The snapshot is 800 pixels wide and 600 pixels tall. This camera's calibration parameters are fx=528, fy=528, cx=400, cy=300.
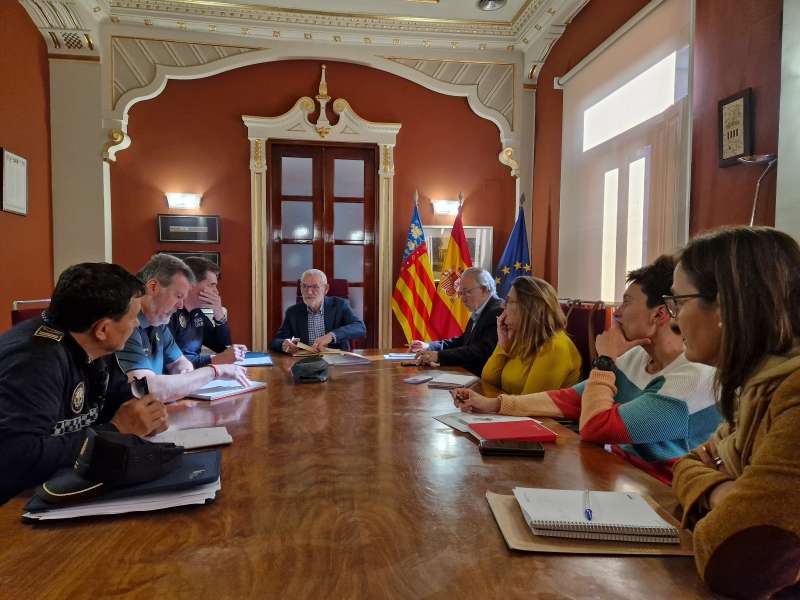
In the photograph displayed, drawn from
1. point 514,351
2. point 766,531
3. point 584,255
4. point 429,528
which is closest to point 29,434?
point 429,528

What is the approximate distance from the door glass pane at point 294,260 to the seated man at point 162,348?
254 centimetres

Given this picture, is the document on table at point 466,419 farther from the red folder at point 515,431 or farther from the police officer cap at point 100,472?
the police officer cap at point 100,472

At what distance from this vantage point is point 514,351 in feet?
7.91

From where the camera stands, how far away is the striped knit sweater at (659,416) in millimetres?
1377

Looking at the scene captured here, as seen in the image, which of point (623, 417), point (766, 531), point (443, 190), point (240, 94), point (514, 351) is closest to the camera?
point (766, 531)

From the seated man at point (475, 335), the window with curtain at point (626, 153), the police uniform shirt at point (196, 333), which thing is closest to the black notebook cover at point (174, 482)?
the seated man at point (475, 335)

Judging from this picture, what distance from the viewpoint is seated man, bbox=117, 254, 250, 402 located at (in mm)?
1951

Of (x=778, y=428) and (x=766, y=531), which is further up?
(x=778, y=428)

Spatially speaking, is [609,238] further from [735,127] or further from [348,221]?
[348,221]

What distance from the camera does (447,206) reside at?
5.19 metres

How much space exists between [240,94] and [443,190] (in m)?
2.10

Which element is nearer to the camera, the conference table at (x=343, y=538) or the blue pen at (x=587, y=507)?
Answer: the conference table at (x=343, y=538)

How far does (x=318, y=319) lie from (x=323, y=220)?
1446 mm

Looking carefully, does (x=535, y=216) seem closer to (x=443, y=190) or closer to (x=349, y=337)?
(x=443, y=190)
